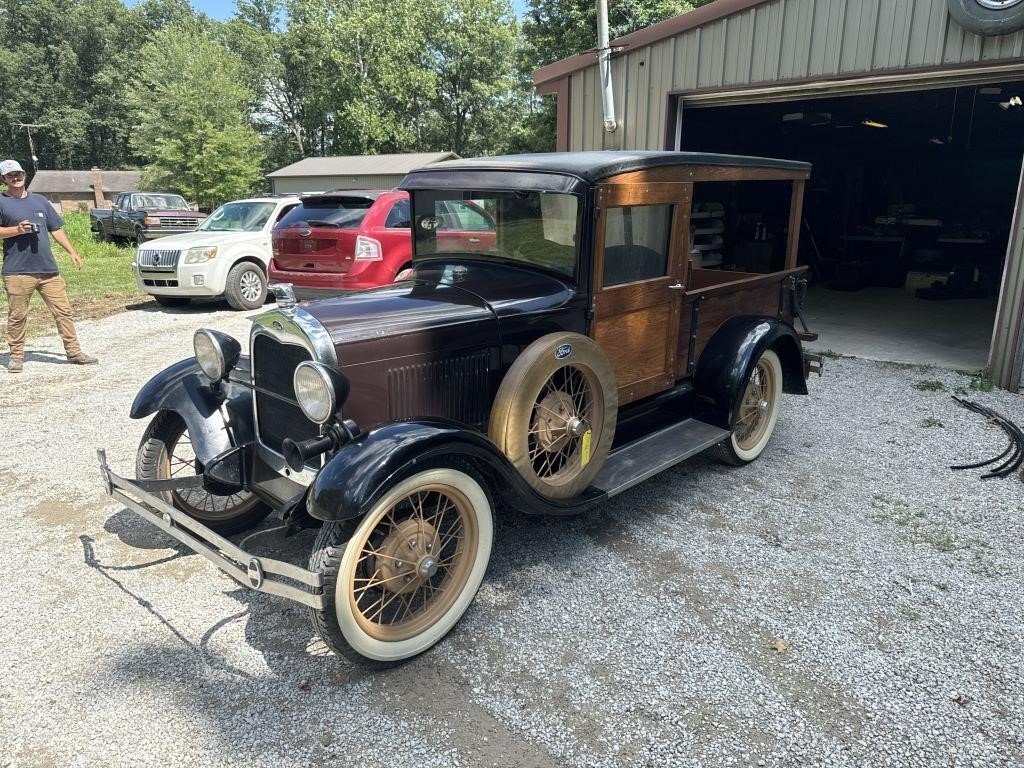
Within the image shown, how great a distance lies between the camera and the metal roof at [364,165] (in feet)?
87.8

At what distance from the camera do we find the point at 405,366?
292 cm

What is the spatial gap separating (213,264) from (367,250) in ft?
9.32

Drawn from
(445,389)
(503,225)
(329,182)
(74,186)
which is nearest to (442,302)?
(445,389)

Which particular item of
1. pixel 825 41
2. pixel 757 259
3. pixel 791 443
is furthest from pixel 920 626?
pixel 825 41

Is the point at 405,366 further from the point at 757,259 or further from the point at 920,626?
the point at 757,259

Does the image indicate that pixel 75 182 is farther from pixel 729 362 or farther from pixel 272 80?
pixel 729 362

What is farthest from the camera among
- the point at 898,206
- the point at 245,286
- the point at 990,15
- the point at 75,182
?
the point at 75,182

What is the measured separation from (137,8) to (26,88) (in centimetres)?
989

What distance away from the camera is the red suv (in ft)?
26.3

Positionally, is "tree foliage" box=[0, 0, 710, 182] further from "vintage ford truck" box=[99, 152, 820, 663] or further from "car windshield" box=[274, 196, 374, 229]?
"vintage ford truck" box=[99, 152, 820, 663]

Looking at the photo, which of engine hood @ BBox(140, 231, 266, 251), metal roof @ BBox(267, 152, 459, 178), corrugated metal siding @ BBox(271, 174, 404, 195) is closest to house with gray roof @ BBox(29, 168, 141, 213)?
corrugated metal siding @ BBox(271, 174, 404, 195)

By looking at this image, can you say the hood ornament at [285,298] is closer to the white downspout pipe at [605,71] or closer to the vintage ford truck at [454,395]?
the vintage ford truck at [454,395]

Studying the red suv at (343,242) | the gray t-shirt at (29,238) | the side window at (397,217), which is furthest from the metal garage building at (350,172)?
the gray t-shirt at (29,238)

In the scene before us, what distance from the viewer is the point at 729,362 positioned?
4.19 m
